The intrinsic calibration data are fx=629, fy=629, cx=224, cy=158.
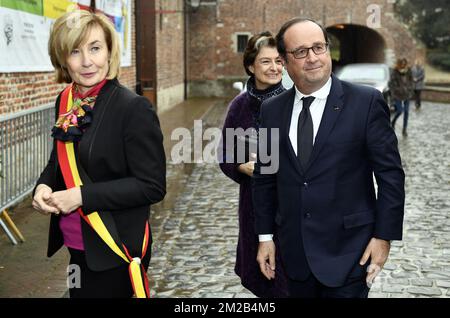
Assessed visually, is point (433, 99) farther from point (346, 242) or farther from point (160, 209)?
point (346, 242)

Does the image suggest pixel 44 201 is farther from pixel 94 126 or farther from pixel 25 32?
pixel 25 32

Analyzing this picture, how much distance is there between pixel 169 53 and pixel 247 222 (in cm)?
2095

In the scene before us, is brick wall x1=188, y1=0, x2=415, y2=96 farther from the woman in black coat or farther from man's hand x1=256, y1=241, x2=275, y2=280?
the woman in black coat

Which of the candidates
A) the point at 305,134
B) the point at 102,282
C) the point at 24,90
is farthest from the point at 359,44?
the point at 102,282

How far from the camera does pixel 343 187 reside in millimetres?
2811

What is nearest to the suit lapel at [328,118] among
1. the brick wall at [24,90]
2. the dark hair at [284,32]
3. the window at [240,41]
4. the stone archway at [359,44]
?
the dark hair at [284,32]

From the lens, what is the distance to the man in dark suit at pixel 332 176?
2785 millimetres

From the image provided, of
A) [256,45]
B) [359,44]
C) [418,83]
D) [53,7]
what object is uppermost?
[53,7]

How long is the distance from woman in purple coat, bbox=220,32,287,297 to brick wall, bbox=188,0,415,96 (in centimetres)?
2682

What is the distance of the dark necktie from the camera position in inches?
113

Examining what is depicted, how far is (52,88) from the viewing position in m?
9.73

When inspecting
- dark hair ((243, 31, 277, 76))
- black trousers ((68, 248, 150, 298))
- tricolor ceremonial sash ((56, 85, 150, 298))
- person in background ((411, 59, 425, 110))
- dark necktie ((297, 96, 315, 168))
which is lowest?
person in background ((411, 59, 425, 110))

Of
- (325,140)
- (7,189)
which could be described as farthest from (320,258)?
(7,189)

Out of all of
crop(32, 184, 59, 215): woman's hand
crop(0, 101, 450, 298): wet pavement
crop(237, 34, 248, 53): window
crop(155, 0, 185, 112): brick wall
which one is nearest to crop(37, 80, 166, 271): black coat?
crop(32, 184, 59, 215): woman's hand
